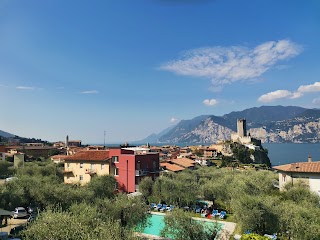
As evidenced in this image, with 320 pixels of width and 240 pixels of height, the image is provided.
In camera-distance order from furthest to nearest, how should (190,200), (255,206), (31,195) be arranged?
1. (190,200)
2. (31,195)
3. (255,206)

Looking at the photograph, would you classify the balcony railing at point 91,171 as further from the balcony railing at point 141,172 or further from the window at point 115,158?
the balcony railing at point 141,172

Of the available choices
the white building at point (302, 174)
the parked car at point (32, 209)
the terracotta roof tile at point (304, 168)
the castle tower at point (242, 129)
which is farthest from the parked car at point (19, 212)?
the castle tower at point (242, 129)

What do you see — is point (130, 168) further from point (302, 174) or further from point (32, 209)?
point (302, 174)

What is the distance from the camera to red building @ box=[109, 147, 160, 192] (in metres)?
49.2

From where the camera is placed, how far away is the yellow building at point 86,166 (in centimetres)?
5225

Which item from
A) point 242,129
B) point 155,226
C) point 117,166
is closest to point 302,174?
point 155,226

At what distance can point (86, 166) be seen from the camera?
54.6 m

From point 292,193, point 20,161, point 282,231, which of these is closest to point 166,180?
point 292,193

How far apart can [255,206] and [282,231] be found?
3.86 metres

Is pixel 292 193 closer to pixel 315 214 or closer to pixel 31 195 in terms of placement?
pixel 315 214

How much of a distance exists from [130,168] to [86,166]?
10.2m

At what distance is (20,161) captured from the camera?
8169cm

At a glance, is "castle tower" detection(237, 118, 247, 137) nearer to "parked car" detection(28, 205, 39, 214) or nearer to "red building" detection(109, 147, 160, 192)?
"red building" detection(109, 147, 160, 192)

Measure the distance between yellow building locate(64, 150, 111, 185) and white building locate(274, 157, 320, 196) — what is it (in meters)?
29.4
